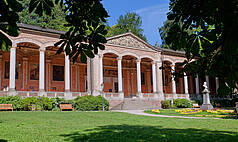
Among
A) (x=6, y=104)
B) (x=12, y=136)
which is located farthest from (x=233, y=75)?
(x=6, y=104)

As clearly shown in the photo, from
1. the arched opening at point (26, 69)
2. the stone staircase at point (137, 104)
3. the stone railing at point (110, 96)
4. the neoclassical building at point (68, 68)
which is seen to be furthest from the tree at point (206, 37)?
the arched opening at point (26, 69)

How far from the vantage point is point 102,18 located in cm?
343

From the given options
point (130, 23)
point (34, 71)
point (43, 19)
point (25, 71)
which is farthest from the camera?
point (130, 23)

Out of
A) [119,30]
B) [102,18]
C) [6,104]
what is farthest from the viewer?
[119,30]

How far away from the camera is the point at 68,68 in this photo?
28094 mm

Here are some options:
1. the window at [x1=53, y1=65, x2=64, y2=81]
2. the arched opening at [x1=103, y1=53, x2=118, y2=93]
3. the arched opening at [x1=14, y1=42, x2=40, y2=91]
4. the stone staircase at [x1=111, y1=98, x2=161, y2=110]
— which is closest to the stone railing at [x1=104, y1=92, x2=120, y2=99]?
the stone staircase at [x1=111, y1=98, x2=161, y2=110]

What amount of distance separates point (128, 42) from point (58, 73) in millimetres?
11226

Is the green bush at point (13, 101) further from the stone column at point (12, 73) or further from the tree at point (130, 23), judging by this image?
the tree at point (130, 23)

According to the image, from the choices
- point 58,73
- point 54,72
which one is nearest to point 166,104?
point 58,73

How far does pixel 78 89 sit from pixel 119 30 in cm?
2397

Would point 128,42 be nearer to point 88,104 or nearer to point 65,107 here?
point 88,104

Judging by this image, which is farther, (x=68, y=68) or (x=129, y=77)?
(x=129, y=77)

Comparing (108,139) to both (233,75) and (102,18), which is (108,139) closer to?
(102,18)

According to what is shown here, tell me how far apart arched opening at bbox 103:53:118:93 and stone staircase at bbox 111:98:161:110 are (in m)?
8.10
